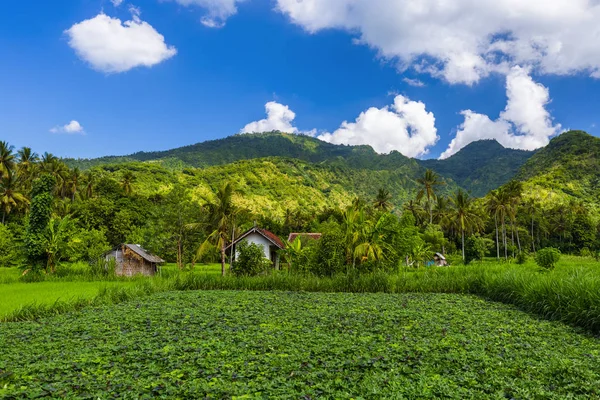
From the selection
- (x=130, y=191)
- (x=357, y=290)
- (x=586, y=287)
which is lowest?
(x=357, y=290)

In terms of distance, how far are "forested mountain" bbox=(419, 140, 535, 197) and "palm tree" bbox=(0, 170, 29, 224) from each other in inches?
5243

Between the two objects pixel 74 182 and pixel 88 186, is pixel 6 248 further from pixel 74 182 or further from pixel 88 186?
pixel 74 182

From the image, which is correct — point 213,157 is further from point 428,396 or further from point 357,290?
point 428,396

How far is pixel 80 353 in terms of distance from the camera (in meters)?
5.44

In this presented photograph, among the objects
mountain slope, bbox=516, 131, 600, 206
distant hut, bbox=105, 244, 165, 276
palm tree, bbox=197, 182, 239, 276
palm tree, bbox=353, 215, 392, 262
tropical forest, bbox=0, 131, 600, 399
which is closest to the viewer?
tropical forest, bbox=0, 131, 600, 399

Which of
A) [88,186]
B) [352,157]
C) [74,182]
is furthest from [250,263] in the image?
[352,157]

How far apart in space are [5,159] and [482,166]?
173781mm

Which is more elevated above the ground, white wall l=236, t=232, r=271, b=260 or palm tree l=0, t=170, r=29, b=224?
palm tree l=0, t=170, r=29, b=224

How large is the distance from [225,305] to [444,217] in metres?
47.7

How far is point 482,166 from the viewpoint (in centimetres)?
16700

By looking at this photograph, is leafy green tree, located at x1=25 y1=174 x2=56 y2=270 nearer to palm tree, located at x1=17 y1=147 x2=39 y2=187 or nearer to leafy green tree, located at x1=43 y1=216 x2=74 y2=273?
leafy green tree, located at x1=43 y1=216 x2=74 y2=273

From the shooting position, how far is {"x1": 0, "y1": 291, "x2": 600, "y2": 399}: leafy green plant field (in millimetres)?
4023

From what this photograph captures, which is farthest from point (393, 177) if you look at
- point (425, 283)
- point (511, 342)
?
point (511, 342)

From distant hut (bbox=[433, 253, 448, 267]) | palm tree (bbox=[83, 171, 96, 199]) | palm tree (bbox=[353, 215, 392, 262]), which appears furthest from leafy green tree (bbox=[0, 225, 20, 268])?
distant hut (bbox=[433, 253, 448, 267])
